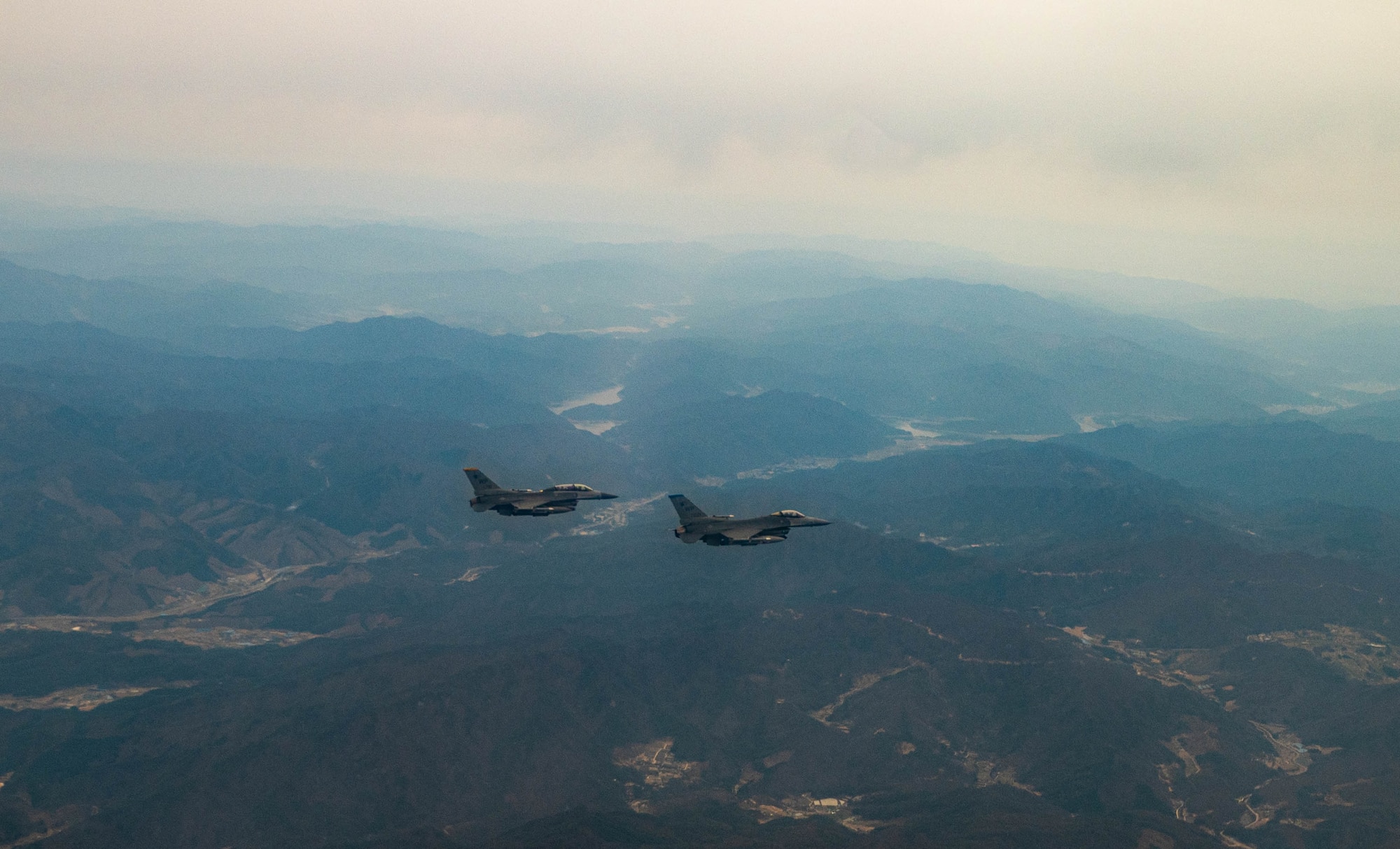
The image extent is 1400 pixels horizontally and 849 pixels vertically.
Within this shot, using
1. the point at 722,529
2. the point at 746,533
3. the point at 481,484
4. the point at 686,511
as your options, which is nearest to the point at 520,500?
the point at 481,484

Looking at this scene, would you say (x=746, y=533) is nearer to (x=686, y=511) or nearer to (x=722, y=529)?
(x=722, y=529)

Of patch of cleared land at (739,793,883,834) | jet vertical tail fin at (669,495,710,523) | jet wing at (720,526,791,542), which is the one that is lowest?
patch of cleared land at (739,793,883,834)

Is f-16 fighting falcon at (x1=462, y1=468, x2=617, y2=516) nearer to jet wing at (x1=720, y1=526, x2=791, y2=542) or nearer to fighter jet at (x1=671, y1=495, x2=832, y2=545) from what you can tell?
fighter jet at (x1=671, y1=495, x2=832, y2=545)

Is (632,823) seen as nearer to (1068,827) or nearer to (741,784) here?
(741,784)

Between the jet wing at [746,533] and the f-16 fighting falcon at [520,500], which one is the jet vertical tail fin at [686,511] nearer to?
the jet wing at [746,533]

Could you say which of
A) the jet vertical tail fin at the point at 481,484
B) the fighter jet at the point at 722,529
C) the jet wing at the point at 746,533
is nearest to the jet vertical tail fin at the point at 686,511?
the fighter jet at the point at 722,529

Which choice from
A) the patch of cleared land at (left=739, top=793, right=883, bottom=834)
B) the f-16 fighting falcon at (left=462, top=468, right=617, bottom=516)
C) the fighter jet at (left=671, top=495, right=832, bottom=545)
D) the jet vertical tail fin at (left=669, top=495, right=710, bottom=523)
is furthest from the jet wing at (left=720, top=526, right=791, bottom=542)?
the patch of cleared land at (left=739, top=793, right=883, bottom=834)

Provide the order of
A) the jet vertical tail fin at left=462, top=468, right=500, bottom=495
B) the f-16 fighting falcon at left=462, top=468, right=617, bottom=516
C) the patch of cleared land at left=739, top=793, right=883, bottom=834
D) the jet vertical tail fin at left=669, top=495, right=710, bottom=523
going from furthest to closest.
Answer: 1. the patch of cleared land at left=739, top=793, right=883, bottom=834
2. the jet vertical tail fin at left=462, top=468, right=500, bottom=495
3. the f-16 fighting falcon at left=462, top=468, right=617, bottom=516
4. the jet vertical tail fin at left=669, top=495, right=710, bottom=523

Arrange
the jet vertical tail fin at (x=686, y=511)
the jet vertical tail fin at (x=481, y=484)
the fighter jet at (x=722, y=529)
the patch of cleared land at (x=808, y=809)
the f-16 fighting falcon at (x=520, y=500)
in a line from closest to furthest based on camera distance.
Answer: the fighter jet at (x=722, y=529) → the jet vertical tail fin at (x=686, y=511) → the f-16 fighting falcon at (x=520, y=500) → the jet vertical tail fin at (x=481, y=484) → the patch of cleared land at (x=808, y=809)
